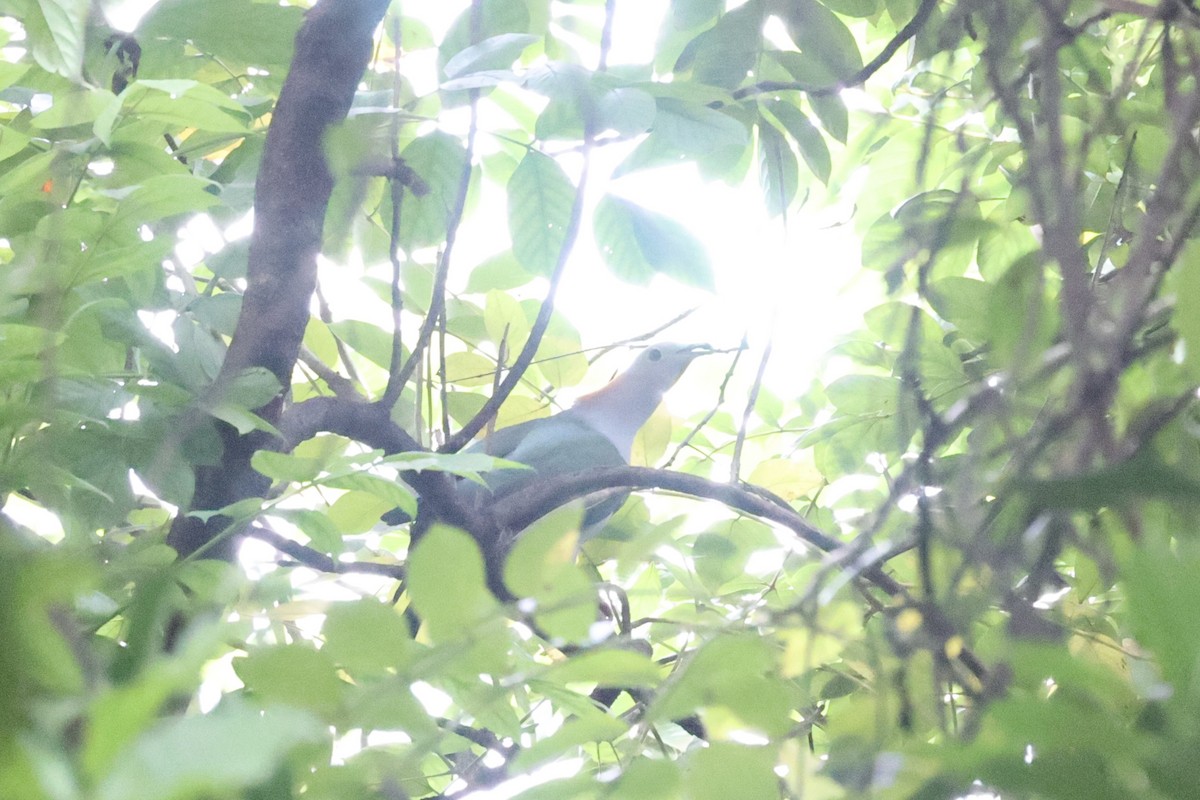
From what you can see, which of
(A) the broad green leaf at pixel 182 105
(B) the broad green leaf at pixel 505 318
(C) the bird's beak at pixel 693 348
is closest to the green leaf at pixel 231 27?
(A) the broad green leaf at pixel 182 105

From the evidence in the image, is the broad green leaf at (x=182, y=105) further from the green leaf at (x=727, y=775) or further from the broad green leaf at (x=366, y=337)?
the green leaf at (x=727, y=775)

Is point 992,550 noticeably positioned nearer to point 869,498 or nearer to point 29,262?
point 29,262

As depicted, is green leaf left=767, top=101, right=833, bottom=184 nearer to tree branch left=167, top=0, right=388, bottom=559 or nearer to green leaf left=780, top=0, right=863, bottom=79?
green leaf left=780, top=0, right=863, bottom=79

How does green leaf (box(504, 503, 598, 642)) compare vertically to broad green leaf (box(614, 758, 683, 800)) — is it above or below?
above

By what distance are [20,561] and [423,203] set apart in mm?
908

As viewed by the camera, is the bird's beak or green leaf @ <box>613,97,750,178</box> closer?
green leaf @ <box>613,97,750,178</box>

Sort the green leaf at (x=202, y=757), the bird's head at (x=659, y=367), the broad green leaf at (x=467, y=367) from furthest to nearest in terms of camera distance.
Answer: the bird's head at (x=659, y=367)
the broad green leaf at (x=467, y=367)
the green leaf at (x=202, y=757)

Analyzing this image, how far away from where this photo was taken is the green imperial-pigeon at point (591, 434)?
1.82 metres

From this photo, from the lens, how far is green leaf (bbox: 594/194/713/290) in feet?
3.92

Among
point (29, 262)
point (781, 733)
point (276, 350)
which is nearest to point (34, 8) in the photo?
point (29, 262)

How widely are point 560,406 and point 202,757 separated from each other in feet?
4.88

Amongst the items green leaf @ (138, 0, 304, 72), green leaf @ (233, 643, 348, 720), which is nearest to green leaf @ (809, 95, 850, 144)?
green leaf @ (138, 0, 304, 72)

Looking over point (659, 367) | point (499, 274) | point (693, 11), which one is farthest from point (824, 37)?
point (659, 367)

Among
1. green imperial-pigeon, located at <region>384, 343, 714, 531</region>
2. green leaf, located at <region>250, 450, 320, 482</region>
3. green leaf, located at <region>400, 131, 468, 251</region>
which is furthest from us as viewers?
green imperial-pigeon, located at <region>384, 343, 714, 531</region>
